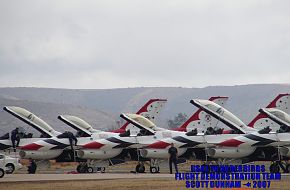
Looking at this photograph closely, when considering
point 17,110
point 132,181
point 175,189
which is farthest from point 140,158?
point 175,189

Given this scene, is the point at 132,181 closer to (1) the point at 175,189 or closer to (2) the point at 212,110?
(1) the point at 175,189

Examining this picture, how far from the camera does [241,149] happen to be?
53562 mm

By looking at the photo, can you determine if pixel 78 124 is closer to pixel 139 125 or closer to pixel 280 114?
pixel 139 125

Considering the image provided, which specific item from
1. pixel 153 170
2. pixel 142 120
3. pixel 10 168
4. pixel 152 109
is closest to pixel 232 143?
pixel 153 170

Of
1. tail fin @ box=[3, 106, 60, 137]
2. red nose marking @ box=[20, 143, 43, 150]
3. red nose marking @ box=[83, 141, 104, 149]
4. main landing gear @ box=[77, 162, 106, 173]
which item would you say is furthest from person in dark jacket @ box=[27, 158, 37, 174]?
red nose marking @ box=[83, 141, 104, 149]

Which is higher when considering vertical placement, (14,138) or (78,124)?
(78,124)

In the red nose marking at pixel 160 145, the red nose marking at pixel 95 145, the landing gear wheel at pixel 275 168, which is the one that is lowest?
the landing gear wheel at pixel 275 168

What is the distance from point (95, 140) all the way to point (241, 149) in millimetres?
11422

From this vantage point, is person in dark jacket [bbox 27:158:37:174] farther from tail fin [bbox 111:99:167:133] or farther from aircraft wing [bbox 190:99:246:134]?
aircraft wing [bbox 190:99:246:134]

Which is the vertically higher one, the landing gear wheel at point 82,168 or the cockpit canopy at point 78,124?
the cockpit canopy at point 78,124

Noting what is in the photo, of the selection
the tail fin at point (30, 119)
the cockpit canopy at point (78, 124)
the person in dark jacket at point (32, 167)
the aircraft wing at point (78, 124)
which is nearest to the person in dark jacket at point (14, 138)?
the person in dark jacket at point (32, 167)

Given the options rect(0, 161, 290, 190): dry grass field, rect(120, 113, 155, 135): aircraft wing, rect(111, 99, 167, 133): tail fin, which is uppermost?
rect(111, 99, 167, 133): tail fin

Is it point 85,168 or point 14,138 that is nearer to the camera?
point 85,168

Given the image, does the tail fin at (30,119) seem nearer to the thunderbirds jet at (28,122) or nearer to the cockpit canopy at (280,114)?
the thunderbirds jet at (28,122)
